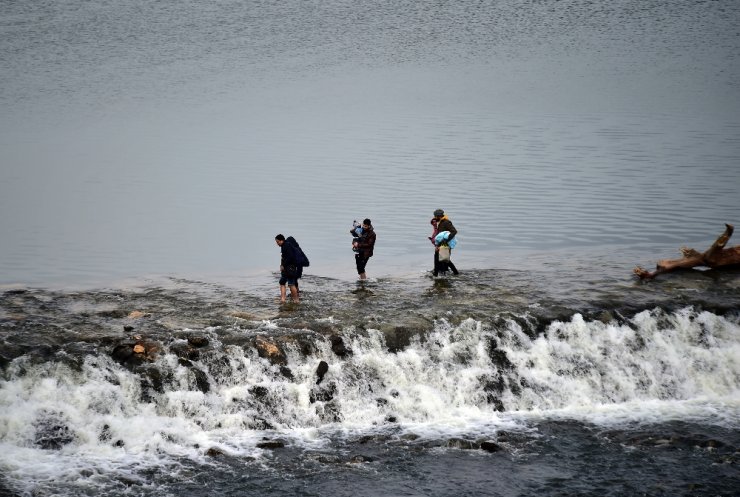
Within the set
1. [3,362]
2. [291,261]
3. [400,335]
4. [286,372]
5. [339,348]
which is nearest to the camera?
[3,362]

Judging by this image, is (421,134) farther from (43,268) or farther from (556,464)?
(556,464)

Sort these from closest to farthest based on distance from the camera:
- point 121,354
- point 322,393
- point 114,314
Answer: point 121,354 < point 322,393 < point 114,314

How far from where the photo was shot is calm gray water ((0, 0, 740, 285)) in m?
36.5

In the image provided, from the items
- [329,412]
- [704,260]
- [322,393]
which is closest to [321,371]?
[322,393]

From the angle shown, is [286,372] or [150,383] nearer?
[150,383]

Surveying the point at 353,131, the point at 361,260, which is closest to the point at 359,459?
the point at 361,260

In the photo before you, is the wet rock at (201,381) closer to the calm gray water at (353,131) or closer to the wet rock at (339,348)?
the wet rock at (339,348)

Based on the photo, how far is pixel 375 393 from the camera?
66.4 ft

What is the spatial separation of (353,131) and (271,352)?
44.1 meters

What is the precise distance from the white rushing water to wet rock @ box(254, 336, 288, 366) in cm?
20

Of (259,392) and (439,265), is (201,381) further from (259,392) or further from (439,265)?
(439,265)

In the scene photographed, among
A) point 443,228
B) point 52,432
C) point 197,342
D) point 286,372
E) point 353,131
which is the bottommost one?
point 52,432

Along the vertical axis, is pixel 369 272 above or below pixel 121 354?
above

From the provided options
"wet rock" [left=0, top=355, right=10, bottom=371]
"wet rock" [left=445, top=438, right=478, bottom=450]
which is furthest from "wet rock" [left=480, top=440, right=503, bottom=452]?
"wet rock" [left=0, top=355, right=10, bottom=371]
